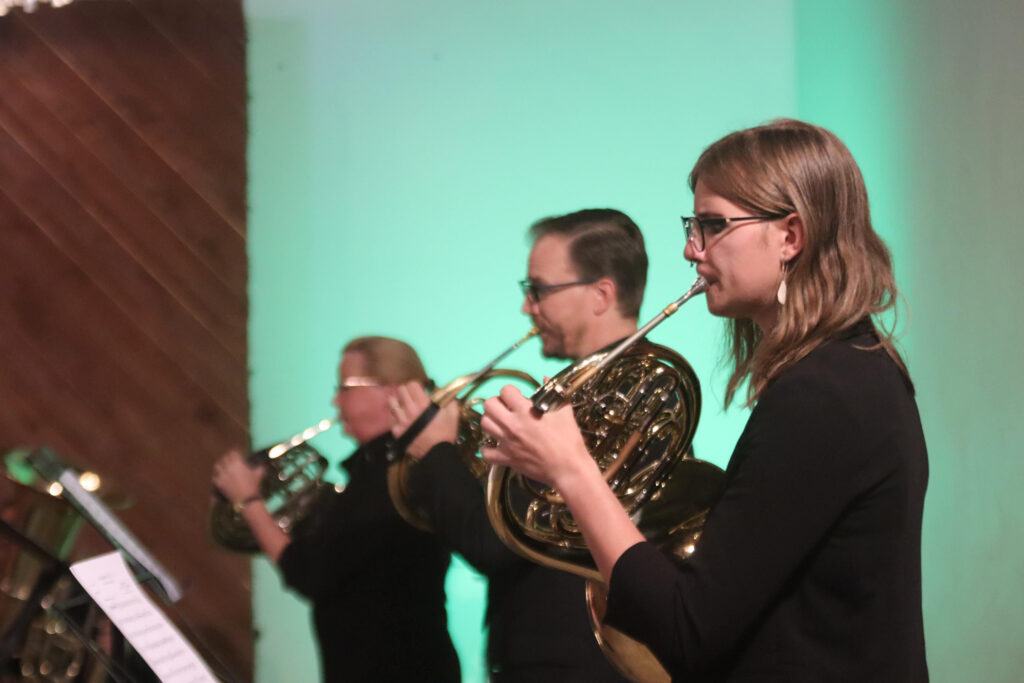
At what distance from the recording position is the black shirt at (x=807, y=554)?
0.92m

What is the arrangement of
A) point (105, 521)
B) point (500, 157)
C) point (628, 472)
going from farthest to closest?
point (500, 157), point (105, 521), point (628, 472)

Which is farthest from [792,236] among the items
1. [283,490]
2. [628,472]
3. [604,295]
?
[283,490]

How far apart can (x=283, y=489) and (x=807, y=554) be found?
1422 mm

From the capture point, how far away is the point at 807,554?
0.95 metres

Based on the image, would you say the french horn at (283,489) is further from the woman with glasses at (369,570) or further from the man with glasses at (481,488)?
the man with glasses at (481,488)

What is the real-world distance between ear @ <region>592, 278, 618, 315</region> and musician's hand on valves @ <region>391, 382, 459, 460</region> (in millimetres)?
327

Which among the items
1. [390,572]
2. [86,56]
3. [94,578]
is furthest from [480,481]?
[86,56]

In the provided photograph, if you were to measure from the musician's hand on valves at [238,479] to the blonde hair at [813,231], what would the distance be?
137 centimetres

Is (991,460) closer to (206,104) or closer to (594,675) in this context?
(594,675)

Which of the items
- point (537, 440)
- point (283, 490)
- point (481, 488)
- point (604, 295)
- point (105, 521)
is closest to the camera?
point (537, 440)

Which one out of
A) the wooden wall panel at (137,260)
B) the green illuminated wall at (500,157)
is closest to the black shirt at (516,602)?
the green illuminated wall at (500,157)

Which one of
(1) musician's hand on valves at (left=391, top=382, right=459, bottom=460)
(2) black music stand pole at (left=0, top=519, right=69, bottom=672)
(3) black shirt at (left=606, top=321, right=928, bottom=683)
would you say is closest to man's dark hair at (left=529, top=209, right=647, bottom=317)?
(1) musician's hand on valves at (left=391, top=382, right=459, bottom=460)

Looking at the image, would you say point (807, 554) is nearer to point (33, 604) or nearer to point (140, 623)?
point (140, 623)

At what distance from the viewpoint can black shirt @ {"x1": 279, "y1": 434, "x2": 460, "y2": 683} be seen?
181cm
